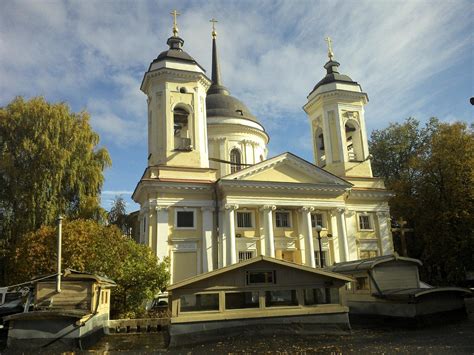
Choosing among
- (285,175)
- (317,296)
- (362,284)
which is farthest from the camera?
(285,175)

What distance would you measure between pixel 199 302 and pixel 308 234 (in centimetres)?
1589

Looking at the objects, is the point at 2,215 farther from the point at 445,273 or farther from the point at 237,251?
the point at 445,273

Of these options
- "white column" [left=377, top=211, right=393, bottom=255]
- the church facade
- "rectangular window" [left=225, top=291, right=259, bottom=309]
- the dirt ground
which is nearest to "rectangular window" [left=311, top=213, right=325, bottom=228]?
the church facade

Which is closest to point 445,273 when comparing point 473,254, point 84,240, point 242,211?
point 473,254

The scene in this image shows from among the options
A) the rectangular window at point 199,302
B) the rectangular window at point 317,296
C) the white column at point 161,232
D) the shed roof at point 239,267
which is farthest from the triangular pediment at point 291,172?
the rectangular window at point 199,302

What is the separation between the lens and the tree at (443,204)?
3073 centimetres

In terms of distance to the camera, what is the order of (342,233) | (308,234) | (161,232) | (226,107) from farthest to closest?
(226,107), (342,233), (308,234), (161,232)

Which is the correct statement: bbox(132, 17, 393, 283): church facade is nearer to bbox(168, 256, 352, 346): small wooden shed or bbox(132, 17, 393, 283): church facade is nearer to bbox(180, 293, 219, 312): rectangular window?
bbox(168, 256, 352, 346): small wooden shed

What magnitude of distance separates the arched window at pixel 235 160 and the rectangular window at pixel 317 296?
2247 cm

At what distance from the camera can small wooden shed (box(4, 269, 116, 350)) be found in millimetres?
13898

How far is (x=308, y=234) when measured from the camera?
29562mm

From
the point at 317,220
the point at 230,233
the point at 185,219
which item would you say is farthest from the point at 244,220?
the point at 317,220

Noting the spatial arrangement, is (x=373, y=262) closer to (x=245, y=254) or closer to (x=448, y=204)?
(x=245, y=254)

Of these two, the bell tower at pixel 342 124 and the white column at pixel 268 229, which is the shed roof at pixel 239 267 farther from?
the bell tower at pixel 342 124
